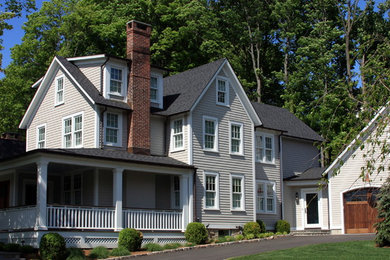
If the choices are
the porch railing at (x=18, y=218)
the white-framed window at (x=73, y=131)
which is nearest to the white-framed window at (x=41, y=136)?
the white-framed window at (x=73, y=131)

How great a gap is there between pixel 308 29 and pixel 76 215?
32792 millimetres

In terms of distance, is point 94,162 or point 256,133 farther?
point 256,133

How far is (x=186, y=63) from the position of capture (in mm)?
45531

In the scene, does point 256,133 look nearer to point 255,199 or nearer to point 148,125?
point 255,199

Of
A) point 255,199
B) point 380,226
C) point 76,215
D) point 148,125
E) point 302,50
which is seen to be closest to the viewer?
point 380,226

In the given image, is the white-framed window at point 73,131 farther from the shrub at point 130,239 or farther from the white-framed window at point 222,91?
the white-framed window at point 222,91

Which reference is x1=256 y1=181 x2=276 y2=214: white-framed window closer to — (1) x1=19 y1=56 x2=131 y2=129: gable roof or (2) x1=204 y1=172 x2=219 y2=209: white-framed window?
(2) x1=204 y1=172 x2=219 y2=209: white-framed window

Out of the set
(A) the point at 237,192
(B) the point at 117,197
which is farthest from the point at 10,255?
(A) the point at 237,192

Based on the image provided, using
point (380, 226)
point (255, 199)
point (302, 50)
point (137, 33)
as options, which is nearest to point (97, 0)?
point (302, 50)

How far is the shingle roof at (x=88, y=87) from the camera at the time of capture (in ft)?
84.2

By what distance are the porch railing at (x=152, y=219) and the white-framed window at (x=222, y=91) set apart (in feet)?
21.1

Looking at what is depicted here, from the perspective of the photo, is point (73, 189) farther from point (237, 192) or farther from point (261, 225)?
point (261, 225)

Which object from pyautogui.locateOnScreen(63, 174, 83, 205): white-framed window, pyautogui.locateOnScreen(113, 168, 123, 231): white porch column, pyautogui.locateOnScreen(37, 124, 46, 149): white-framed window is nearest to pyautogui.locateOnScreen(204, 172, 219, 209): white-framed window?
pyautogui.locateOnScreen(113, 168, 123, 231): white porch column

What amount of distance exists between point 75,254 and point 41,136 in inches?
458
